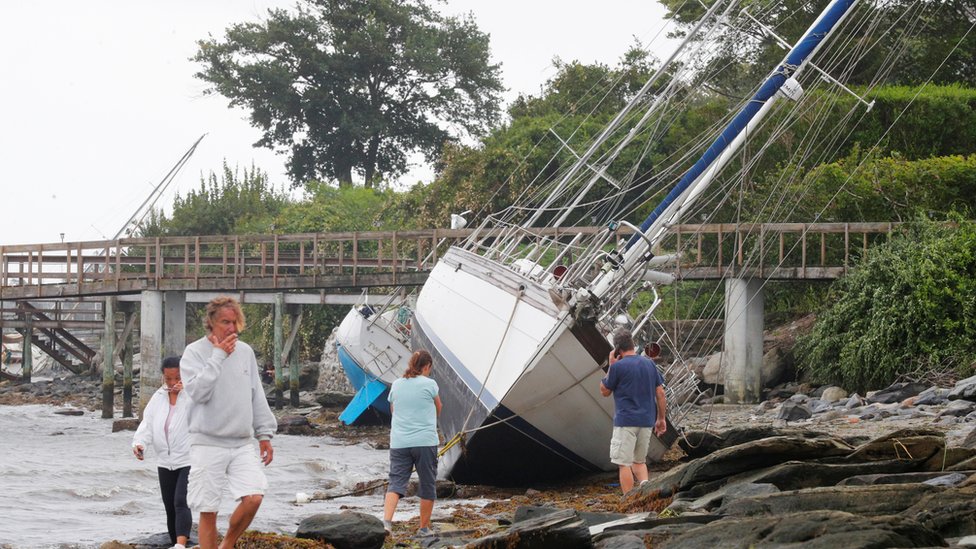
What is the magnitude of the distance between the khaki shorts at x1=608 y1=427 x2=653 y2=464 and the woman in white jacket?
435 cm

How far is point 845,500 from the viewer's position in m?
8.63

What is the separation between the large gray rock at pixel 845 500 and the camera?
27.8 feet

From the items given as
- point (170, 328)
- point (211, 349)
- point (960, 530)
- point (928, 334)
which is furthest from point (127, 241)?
point (960, 530)

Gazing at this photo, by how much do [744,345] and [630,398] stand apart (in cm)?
1543

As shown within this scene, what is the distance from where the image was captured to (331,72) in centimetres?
5569

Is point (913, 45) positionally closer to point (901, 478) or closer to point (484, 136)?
point (484, 136)

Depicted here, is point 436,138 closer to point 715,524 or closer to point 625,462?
point 625,462

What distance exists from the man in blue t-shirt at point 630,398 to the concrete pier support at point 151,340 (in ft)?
66.5

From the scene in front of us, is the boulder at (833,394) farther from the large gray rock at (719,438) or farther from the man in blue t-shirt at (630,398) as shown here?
the man in blue t-shirt at (630,398)

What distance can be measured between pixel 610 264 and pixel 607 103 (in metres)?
31.7

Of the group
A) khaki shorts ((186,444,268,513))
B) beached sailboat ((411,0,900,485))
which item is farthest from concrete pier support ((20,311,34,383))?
khaki shorts ((186,444,268,513))

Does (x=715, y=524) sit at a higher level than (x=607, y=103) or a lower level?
lower

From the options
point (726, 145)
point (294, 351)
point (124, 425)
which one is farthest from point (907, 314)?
point (294, 351)

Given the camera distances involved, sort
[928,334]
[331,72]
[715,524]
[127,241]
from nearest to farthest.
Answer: [715,524] < [928,334] < [127,241] < [331,72]
